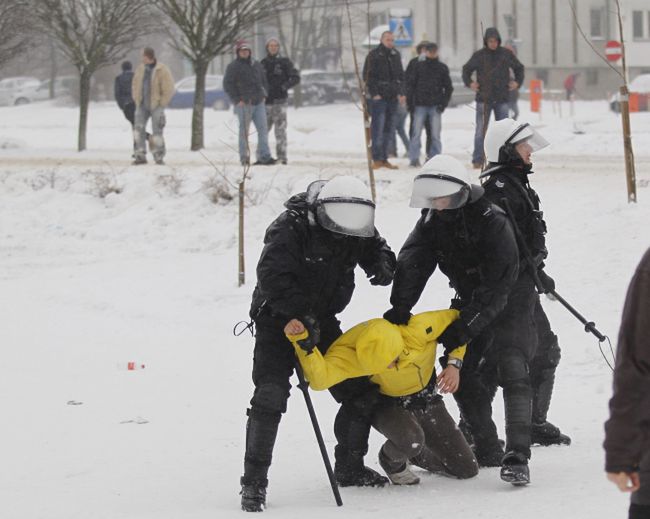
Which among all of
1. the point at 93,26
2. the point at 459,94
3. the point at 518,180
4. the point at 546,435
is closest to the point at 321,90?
the point at 459,94

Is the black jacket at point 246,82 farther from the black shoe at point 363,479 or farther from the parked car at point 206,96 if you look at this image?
the parked car at point 206,96

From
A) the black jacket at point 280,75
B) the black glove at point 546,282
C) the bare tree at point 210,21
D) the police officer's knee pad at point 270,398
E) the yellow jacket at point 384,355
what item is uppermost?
the bare tree at point 210,21

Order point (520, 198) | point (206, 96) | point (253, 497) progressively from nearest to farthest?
1. point (253, 497)
2. point (520, 198)
3. point (206, 96)

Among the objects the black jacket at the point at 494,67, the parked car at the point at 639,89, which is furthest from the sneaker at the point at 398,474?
the parked car at the point at 639,89

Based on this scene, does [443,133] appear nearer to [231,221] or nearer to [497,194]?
[231,221]

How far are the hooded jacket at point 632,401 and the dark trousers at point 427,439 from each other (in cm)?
294

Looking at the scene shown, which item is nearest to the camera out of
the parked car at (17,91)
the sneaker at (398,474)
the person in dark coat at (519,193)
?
the sneaker at (398,474)

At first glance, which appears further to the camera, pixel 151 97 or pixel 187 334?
pixel 151 97

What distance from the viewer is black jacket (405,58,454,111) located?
17.8 meters

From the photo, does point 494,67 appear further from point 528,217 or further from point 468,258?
point 468,258

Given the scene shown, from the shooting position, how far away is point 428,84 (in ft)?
58.4

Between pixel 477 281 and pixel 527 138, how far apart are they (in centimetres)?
87

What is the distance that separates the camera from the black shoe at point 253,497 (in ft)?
21.9

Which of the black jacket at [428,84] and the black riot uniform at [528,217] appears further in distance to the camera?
the black jacket at [428,84]
